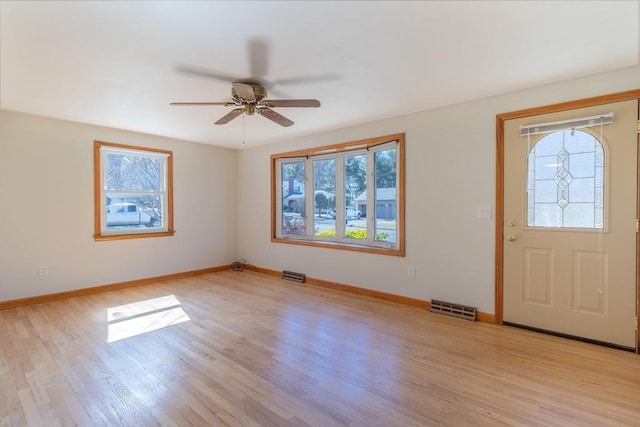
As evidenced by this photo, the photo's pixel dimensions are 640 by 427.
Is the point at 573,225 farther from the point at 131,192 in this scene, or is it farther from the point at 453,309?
the point at 131,192

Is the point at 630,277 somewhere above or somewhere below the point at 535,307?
above

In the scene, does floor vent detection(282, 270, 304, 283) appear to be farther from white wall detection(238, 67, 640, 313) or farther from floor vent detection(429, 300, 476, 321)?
floor vent detection(429, 300, 476, 321)

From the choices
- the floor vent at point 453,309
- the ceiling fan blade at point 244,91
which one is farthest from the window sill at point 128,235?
the floor vent at point 453,309

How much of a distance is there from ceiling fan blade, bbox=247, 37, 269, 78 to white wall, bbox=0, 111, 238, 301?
310cm

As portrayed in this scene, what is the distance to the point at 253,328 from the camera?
3051 mm

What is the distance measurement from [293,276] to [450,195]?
274 centimetres

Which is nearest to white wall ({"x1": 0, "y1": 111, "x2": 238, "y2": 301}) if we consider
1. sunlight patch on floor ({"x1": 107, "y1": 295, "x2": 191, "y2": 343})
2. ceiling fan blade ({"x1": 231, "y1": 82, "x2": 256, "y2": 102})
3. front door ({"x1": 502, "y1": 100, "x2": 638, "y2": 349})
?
sunlight patch on floor ({"x1": 107, "y1": 295, "x2": 191, "y2": 343})

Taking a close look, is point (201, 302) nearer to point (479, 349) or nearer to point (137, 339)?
point (137, 339)

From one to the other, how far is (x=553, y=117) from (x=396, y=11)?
204 centimetres

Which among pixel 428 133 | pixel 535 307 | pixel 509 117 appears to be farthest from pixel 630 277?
pixel 428 133

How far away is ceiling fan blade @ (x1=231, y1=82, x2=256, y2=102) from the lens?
244cm

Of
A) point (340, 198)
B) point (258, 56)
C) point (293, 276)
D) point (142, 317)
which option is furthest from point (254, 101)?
point (293, 276)

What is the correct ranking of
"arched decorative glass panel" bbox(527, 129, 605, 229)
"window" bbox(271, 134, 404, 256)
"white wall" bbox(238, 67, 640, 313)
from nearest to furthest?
1. "arched decorative glass panel" bbox(527, 129, 605, 229)
2. "white wall" bbox(238, 67, 640, 313)
3. "window" bbox(271, 134, 404, 256)

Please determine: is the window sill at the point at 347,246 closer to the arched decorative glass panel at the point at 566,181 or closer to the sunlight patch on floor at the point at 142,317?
the arched decorative glass panel at the point at 566,181
